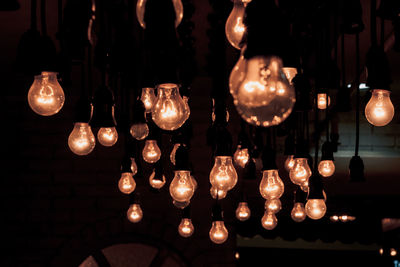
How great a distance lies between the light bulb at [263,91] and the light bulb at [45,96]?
852 mm

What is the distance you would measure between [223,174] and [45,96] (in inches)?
30.8

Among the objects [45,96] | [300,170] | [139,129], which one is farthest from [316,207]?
[45,96]

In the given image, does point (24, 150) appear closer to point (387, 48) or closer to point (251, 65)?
point (387, 48)

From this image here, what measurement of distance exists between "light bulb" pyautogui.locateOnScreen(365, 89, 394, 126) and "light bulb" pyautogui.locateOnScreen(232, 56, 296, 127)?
99 centimetres

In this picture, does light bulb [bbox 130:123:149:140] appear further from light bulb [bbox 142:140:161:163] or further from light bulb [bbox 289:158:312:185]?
light bulb [bbox 289:158:312:185]

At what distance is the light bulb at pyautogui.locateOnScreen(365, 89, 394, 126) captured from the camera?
1.81 m

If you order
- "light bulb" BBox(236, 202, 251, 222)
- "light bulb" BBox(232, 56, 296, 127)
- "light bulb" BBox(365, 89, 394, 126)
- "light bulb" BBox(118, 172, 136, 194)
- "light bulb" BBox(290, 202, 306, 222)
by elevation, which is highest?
"light bulb" BBox(232, 56, 296, 127)

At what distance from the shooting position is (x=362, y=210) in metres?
9.23

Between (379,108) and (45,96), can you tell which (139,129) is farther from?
(379,108)

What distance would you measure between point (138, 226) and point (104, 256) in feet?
1.64

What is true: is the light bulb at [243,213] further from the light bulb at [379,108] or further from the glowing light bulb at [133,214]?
the light bulb at [379,108]

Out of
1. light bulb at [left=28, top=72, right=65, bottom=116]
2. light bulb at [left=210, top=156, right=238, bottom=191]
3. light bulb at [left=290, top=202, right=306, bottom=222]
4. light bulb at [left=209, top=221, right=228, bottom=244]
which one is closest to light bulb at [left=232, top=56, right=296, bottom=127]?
light bulb at [left=28, top=72, right=65, bottom=116]

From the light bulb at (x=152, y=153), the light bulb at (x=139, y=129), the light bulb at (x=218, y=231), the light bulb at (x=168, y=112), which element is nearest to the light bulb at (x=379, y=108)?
the light bulb at (x=168, y=112)

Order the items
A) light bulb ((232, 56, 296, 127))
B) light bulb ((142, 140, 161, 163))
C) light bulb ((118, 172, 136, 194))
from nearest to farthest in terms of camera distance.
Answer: light bulb ((232, 56, 296, 127)) → light bulb ((142, 140, 161, 163)) → light bulb ((118, 172, 136, 194))
